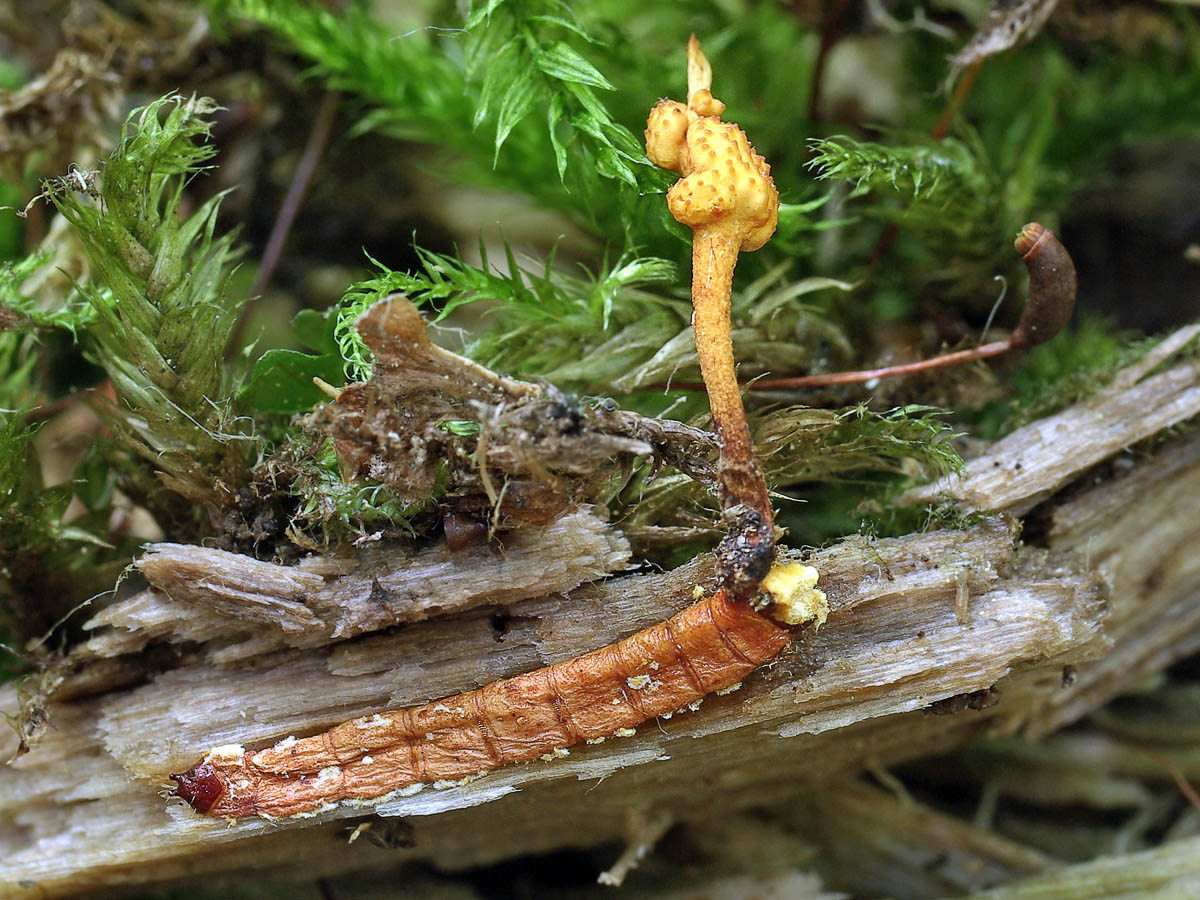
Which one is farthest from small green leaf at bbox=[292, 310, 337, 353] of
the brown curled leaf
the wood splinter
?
the brown curled leaf

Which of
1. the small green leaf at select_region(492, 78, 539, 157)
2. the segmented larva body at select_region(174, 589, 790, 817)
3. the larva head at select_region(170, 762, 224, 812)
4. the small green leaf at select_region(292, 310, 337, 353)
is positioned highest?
the small green leaf at select_region(492, 78, 539, 157)

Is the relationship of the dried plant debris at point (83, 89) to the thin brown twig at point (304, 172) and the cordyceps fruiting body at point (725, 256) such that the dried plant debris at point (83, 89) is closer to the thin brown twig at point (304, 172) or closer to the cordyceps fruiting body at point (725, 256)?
the thin brown twig at point (304, 172)

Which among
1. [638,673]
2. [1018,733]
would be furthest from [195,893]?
[1018,733]

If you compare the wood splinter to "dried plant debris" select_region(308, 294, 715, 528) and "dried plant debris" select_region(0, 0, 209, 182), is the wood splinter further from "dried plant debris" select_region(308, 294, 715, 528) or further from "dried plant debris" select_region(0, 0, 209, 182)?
"dried plant debris" select_region(0, 0, 209, 182)

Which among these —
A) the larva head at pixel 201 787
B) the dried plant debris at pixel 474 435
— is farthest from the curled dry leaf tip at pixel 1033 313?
the larva head at pixel 201 787

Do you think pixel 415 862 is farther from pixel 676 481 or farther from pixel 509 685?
pixel 676 481

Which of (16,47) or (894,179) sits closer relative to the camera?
(894,179)
